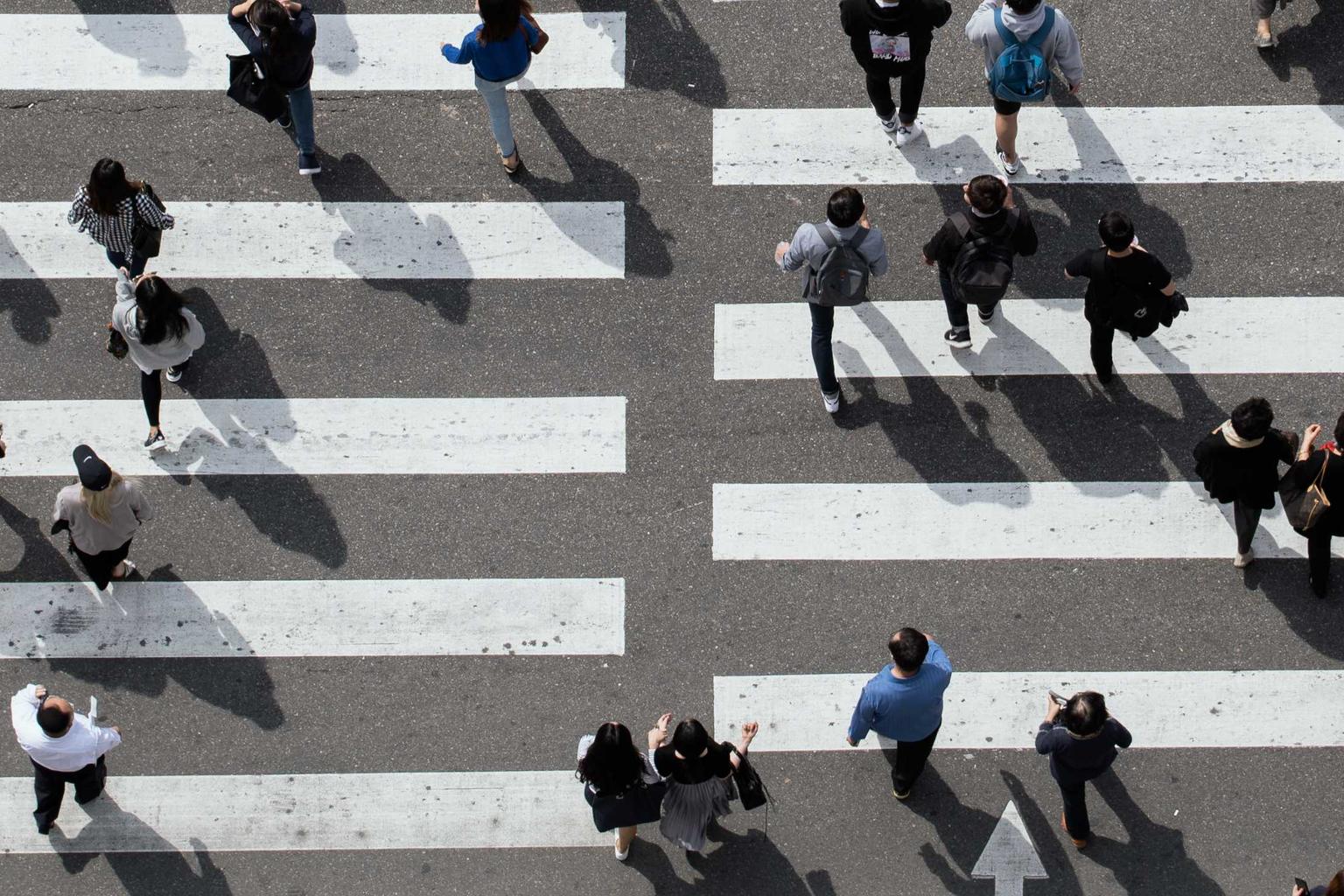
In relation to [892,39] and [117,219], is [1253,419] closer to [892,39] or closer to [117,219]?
[892,39]

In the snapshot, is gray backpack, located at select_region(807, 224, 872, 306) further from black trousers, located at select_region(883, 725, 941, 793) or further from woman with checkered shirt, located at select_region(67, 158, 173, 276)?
woman with checkered shirt, located at select_region(67, 158, 173, 276)

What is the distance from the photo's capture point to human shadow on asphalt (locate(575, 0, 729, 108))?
1016cm

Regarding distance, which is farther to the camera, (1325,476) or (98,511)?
(98,511)

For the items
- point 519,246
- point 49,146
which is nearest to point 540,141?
point 519,246

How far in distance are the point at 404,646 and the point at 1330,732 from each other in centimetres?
535

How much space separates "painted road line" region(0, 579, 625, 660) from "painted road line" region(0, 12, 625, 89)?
3463mm

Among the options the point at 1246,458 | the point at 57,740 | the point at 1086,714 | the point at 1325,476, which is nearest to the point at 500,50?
the point at 57,740

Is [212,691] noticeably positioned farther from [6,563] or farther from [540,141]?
[540,141]

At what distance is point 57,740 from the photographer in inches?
317

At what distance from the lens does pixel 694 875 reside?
28.1 ft

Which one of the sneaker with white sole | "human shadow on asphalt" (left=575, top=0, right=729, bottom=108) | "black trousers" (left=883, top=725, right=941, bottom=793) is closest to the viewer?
"black trousers" (left=883, top=725, right=941, bottom=793)

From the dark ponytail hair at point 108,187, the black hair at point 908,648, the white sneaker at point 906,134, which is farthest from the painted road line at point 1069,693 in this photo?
the dark ponytail hair at point 108,187

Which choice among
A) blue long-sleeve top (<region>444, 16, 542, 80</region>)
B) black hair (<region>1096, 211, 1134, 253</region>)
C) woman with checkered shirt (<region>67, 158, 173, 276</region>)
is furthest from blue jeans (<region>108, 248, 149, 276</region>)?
black hair (<region>1096, 211, 1134, 253</region>)

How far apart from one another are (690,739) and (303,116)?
4.90 m
